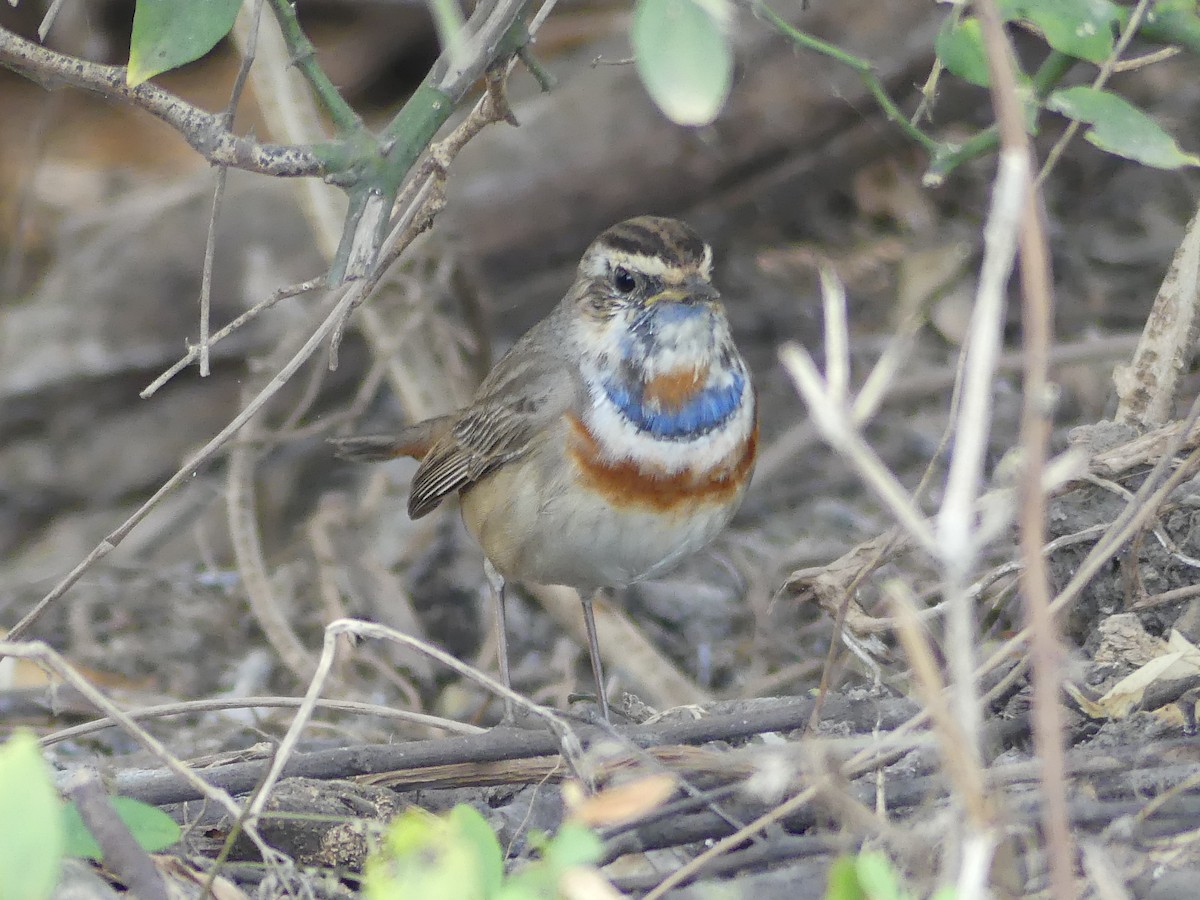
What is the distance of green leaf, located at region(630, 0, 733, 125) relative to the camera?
77.5 inches

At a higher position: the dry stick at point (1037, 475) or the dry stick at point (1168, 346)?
the dry stick at point (1037, 475)

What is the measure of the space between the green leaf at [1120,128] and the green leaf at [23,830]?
2.04 metres

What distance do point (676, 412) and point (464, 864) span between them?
2.58m

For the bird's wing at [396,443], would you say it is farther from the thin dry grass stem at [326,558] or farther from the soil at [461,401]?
the thin dry grass stem at [326,558]

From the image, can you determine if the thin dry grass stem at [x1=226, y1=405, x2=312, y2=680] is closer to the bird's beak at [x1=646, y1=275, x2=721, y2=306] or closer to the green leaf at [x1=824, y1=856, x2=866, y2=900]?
the bird's beak at [x1=646, y1=275, x2=721, y2=306]

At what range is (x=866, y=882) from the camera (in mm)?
1779

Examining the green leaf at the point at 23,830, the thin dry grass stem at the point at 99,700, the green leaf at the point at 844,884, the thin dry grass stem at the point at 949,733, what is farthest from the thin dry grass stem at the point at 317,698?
the thin dry grass stem at the point at 949,733

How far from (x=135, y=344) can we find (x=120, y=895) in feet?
14.7

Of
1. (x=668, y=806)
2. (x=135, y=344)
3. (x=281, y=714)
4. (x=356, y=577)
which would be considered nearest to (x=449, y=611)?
(x=356, y=577)

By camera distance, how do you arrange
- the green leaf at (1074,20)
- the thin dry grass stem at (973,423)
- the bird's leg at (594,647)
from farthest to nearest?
the bird's leg at (594,647) → the green leaf at (1074,20) → the thin dry grass stem at (973,423)

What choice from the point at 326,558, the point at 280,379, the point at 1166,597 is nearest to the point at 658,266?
the point at 280,379

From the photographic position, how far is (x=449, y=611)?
6164 millimetres

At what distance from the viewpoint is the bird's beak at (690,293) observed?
13.4 ft

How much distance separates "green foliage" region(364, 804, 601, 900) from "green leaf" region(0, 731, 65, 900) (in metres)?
0.39
